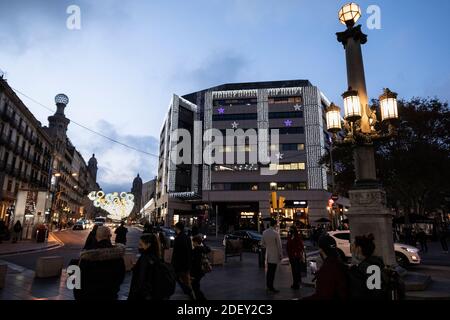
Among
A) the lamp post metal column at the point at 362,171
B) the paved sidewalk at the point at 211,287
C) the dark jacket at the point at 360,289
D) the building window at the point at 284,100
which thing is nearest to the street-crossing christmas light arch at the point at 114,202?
the building window at the point at 284,100

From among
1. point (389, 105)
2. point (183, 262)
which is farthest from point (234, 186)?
point (183, 262)

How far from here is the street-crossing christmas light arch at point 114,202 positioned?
45094 millimetres

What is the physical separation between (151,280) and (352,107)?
7.53 m

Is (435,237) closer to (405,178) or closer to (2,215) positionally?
(405,178)

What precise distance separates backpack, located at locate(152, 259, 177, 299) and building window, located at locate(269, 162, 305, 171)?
157ft

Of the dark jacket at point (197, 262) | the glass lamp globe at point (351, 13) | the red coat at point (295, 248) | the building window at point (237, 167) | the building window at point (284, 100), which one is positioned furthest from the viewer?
the building window at point (284, 100)

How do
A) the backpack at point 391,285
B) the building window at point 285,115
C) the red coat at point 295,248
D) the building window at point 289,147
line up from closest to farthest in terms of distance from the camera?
the backpack at point 391,285, the red coat at point 295,248, the building window at point 289,147, the building window at point 285,115

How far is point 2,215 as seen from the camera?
36.4m

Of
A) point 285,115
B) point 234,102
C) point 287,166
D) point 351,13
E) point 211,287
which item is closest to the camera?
point 211,287

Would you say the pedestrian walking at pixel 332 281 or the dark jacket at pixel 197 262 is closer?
the pedestrian walking at pixel 332 281

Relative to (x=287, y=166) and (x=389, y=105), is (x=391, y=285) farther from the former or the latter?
(x=287, y=166)

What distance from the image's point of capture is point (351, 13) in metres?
10.6

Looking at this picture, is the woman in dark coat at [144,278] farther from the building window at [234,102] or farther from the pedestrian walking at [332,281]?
the building window at [234,102]

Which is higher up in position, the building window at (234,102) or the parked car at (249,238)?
the building window at (234,102)
